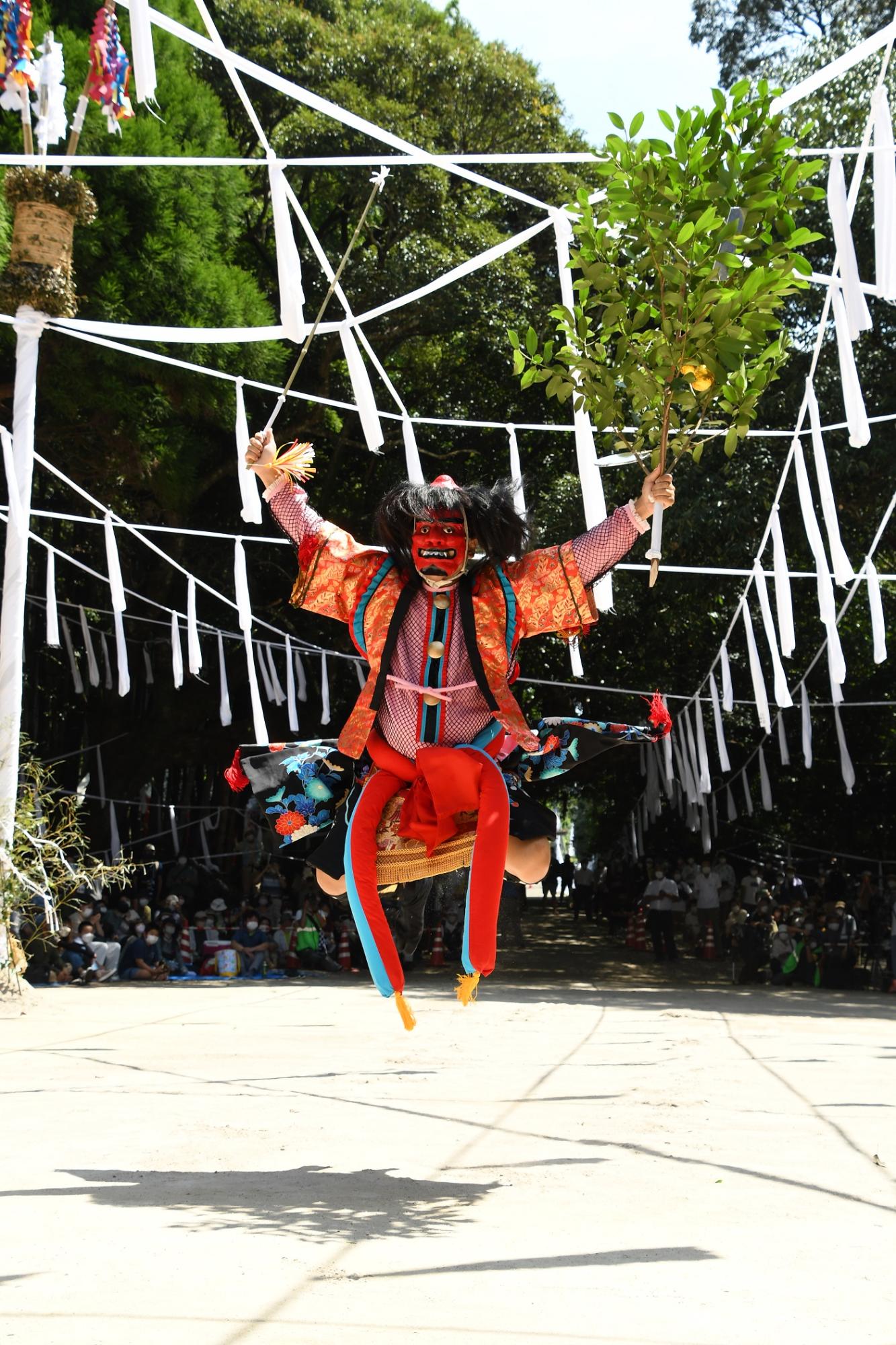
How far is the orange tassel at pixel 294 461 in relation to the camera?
4.41m

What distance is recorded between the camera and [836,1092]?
20.6 ft

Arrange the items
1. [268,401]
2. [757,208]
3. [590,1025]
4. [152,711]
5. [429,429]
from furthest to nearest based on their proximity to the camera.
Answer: [152,711], [429,429], [268,401], [590,1025], [757,208]

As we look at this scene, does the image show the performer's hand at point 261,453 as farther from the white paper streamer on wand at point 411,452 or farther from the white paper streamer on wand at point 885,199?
the white paper streamer on wand at point 411,452

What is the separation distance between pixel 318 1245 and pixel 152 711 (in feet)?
48.9

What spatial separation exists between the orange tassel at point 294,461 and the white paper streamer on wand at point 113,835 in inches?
481

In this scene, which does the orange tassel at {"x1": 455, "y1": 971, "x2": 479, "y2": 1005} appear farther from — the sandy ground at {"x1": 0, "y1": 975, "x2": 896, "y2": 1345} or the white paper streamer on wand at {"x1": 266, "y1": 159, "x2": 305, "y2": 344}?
the white paper streamer on wand at {"x1": 266, "y1": 159, "x2": 305, "y2": 344}

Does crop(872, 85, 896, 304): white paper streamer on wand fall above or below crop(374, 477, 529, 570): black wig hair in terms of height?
above

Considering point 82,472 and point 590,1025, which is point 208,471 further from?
point 590,1025

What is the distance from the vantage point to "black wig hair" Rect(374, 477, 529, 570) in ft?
14.4

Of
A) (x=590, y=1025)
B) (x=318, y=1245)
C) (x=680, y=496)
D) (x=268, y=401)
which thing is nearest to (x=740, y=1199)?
(x=318, y=1245)

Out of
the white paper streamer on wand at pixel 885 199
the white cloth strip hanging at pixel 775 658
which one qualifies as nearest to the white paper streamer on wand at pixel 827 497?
the white cloth strip hanging at pixel 775 658

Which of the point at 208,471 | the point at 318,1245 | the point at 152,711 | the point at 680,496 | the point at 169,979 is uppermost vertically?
the point at 208,471

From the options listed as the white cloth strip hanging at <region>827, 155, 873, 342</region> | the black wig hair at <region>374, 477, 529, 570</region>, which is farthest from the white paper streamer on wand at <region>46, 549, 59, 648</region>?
the white cloth strip hanging at <region>827, 155, 873, 342</region>

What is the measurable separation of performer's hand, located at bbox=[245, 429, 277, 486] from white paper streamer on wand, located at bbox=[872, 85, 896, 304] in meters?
2.21
